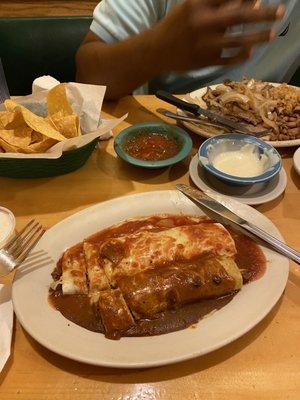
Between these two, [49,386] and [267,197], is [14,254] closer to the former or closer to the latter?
[49,386]

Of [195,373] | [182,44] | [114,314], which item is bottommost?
[195,373]

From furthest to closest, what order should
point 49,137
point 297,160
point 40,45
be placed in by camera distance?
point 40,45 < point 297,160 < point 49,137

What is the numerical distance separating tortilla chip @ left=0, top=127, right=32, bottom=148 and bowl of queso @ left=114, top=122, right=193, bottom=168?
0.33 meters

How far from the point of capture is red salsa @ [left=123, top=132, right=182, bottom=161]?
5.31 ft

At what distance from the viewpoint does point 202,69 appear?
7.07 ft

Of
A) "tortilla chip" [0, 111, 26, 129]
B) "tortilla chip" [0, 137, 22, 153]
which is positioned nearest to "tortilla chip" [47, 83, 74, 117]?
"tortilla chip" [0, 111, 26, 129]

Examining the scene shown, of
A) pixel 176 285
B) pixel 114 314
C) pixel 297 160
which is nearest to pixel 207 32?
pixel 297 160

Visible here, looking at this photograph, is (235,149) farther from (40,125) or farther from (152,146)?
(40,125)

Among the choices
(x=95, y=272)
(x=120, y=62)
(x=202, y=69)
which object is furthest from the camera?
(x=202, y=69)

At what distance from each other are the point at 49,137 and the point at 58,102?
0.67 ft

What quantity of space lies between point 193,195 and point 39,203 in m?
0.54

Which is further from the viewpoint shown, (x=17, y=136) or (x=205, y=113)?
(x=205, y=113)

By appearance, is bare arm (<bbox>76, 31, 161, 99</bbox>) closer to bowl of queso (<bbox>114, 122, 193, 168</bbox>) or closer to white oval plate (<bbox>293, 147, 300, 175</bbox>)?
bowl of queso (<bbox>114, 122, 193, 168</bbox>)

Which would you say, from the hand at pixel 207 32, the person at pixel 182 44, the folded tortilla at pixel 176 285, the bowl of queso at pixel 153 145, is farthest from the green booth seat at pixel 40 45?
the folded tortilla at pixel 176 285
